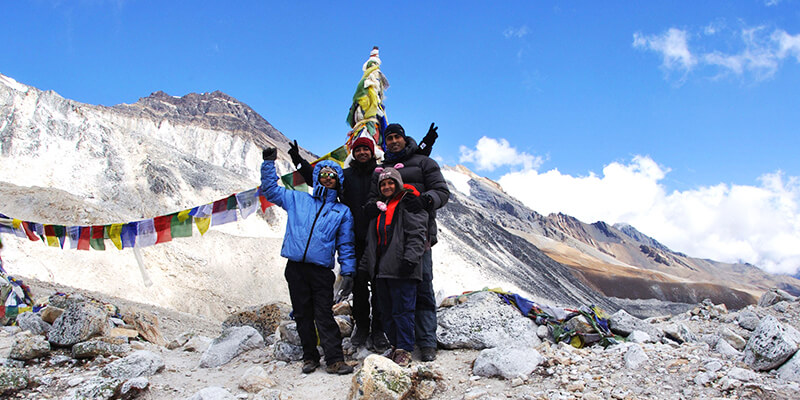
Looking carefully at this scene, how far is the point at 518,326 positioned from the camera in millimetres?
4734

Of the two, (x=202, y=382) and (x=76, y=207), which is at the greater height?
(x=76, y=207)

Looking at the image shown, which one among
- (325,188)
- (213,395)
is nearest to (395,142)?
(325,188)

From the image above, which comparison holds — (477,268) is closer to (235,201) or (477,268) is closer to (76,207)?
(76,207)

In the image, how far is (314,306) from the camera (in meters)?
4.19

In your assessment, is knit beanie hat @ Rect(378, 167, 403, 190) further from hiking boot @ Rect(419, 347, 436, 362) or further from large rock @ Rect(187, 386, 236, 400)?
large rock @ Rect(187, 386, 236, 400)

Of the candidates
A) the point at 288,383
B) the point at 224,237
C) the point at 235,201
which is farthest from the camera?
the point at 224,237

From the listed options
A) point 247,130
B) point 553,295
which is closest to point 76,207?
point 553,295

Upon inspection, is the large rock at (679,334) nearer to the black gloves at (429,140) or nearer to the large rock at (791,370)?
the large rock at (791,370)

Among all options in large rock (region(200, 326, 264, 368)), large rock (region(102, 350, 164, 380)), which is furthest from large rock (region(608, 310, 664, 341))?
large rock (region(102, 350, 164, 380))

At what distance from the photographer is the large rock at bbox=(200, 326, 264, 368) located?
4.68m

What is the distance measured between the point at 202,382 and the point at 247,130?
210 feet

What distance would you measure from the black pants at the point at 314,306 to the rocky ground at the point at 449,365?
0.25 metres

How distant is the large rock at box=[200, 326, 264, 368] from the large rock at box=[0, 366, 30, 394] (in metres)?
1.42

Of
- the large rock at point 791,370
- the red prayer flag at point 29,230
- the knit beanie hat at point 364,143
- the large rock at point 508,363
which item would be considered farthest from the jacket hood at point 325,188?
the red prayer flag at point 29,230
